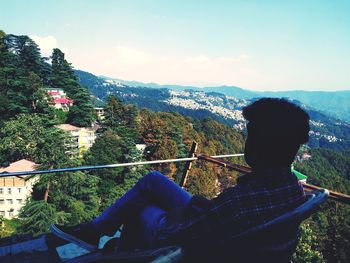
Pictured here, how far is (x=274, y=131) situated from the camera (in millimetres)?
1487

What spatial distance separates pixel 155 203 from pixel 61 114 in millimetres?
55319

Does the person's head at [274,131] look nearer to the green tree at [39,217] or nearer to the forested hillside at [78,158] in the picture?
the forested hillside at [78,158]

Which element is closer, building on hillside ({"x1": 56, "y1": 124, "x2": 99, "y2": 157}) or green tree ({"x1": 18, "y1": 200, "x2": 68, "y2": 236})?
green tree ({"x1": 18, "y1": 200, "x2": 68, "y2": 236})

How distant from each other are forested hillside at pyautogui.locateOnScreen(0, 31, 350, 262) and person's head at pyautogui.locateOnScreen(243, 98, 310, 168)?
1910 centimetres

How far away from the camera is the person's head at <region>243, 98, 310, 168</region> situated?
149 centimetres

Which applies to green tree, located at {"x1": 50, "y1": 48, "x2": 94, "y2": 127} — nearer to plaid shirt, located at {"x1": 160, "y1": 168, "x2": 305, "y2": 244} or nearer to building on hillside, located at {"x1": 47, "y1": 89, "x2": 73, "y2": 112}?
building on hillside, located at {"x1": 47, "y1": 89, "x2": 73, "y2": 112}

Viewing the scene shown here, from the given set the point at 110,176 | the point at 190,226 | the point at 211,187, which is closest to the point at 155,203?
the point at 190,226

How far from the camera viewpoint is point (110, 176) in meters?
39.7

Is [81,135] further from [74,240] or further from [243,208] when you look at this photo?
[243,208]

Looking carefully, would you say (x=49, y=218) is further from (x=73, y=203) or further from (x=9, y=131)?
(x=9, y=131)

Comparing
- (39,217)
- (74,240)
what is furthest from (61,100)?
(74,240)

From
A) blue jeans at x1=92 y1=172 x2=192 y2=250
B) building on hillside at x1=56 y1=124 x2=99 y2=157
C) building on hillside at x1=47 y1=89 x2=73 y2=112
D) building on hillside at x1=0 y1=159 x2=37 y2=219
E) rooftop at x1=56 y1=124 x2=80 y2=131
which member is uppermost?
blue jeans at x1=92 y1=172 x2=192 y2=250

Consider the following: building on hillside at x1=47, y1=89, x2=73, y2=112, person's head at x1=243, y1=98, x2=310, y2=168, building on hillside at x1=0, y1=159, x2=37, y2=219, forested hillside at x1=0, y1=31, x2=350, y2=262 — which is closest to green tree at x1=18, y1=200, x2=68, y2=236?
forested hillside at x1=0, y1=31, x2=350, y2=262

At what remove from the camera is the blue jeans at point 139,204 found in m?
2.04
